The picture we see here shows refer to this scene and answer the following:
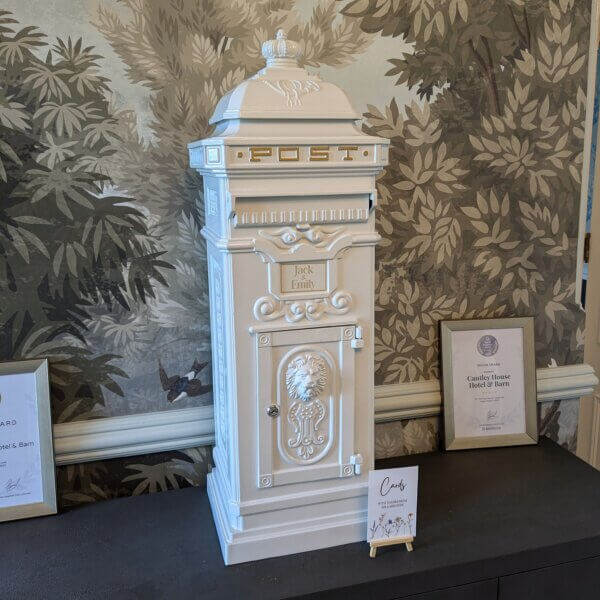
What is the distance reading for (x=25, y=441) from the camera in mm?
1307

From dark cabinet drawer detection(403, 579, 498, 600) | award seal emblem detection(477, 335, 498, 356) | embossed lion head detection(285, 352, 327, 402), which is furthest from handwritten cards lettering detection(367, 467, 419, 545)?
award seal emblem detection(477, 335, 498, 356)

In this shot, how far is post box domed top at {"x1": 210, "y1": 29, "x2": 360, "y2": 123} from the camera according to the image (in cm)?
103

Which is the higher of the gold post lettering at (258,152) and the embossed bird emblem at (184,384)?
the gold post lettering at (258,152)

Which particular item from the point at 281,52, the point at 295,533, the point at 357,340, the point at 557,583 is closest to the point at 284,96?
the point at 281,52

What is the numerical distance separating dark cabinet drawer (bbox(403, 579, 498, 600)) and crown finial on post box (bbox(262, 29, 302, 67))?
103 centimetres

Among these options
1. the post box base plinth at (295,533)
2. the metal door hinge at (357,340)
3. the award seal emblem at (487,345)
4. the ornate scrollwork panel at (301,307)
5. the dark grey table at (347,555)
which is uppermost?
the ornate scrollwork panel at (301,307)

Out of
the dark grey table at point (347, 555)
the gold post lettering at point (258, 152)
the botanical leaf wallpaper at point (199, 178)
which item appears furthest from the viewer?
the botanical leaf wallpaper at point (199, 178)

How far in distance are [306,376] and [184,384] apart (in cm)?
42

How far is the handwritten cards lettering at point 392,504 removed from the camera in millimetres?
1182

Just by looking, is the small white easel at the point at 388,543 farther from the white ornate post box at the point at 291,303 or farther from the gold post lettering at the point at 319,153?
the gold post lettering at the point at 319,153

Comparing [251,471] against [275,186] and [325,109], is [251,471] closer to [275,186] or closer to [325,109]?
[275,186]

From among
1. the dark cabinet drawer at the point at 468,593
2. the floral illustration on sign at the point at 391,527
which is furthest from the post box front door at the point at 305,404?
the dark cabinet drawer at the point at 468,593

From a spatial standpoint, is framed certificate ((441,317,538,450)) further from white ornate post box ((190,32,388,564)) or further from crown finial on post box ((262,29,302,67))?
crown finial on post box ((262,29,302,67))
